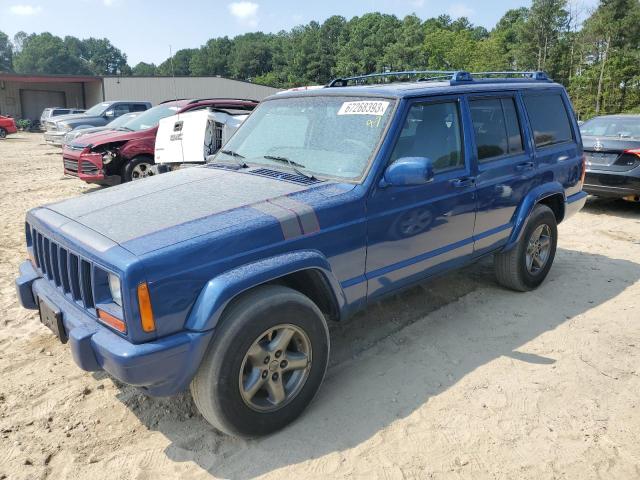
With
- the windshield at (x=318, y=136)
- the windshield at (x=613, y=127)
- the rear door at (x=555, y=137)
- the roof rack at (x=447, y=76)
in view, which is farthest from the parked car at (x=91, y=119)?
the rear door at (x=555, y=137)

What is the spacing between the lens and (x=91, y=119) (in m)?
19.0

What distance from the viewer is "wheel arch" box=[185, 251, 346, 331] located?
2.50m

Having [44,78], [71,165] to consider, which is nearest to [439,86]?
[71,165]

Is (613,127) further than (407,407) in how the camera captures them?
Yes

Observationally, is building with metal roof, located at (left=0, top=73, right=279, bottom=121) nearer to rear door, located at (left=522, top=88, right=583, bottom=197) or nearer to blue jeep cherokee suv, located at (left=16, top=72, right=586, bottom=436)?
rear door, located at (left=522, top=88, right=583, bottom=197)

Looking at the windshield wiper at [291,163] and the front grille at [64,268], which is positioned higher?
the windshield wiper at [291,163]

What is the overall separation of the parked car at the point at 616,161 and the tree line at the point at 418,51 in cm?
748

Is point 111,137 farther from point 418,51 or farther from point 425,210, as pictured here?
point 418,51

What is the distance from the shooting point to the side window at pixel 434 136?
139 inches

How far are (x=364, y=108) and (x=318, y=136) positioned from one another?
37cm

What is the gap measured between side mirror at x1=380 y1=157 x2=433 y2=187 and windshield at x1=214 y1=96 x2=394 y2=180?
0.19 m

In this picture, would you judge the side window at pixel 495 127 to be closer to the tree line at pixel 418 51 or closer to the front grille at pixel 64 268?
the front grille at pixel 64 268

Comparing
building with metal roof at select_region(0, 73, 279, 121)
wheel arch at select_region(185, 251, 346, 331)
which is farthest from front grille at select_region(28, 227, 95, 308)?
building with metal roof at select_region(0, 73, 279, 121)

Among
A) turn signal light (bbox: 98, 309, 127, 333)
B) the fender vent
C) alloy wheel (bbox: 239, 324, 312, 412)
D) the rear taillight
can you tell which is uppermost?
the fender vent
